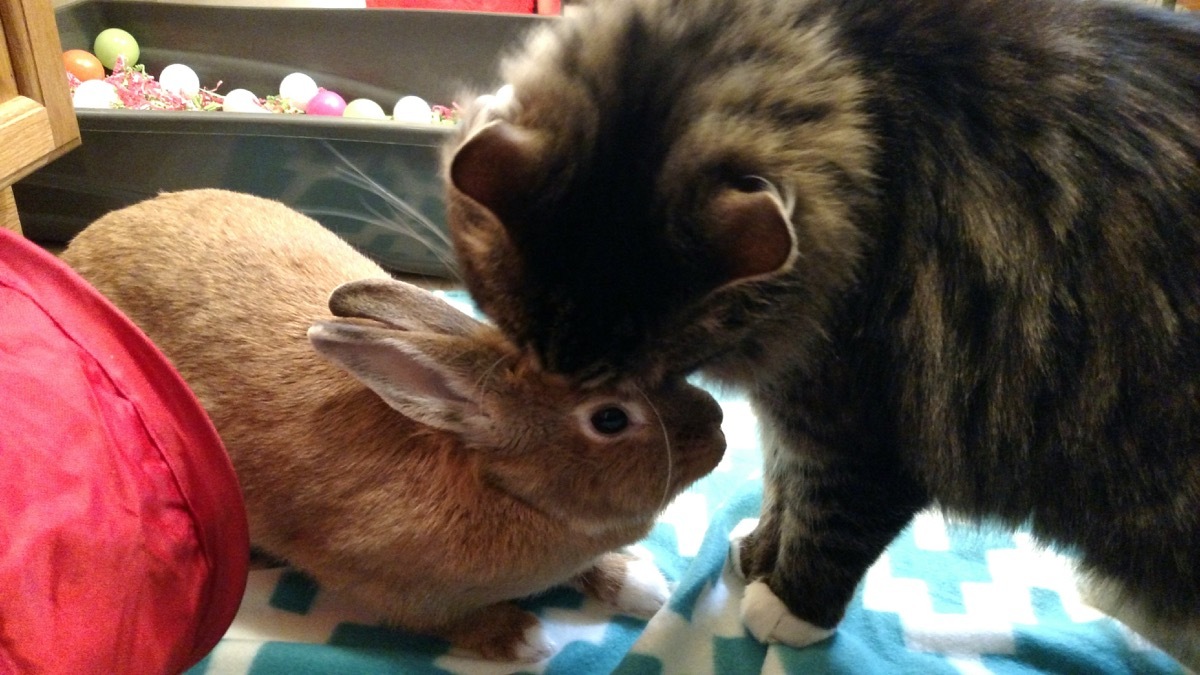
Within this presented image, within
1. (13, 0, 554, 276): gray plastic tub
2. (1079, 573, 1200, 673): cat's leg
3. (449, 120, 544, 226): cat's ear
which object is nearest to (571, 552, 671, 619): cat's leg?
(1079, 573, 1200, 673): cat's leg

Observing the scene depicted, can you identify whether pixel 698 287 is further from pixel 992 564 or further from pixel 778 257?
pixel 992 564

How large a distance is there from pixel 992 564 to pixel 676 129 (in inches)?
41.1

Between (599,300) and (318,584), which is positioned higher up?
(599,300)

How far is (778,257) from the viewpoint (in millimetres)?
810

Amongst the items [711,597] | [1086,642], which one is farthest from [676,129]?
[1086,642]

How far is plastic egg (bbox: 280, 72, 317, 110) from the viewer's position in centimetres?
279

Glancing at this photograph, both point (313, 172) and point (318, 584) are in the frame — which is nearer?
point (318, 584)

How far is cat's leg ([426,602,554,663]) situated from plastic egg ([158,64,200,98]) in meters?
2.12

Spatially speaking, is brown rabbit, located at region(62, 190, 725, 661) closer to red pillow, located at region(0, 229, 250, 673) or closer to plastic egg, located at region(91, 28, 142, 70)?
red pillow, located at region(0, 229, 250, 673)

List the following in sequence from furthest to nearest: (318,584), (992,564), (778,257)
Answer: (992,564)
(318,584)
(778,257)

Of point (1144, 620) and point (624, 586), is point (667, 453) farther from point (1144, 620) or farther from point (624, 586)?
point (1144, 620)

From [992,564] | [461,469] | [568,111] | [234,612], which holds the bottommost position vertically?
[992,564]

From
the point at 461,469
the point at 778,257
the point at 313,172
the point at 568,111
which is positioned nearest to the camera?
the point at 778,257

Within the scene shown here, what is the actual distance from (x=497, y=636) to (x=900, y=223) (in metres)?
0.77
